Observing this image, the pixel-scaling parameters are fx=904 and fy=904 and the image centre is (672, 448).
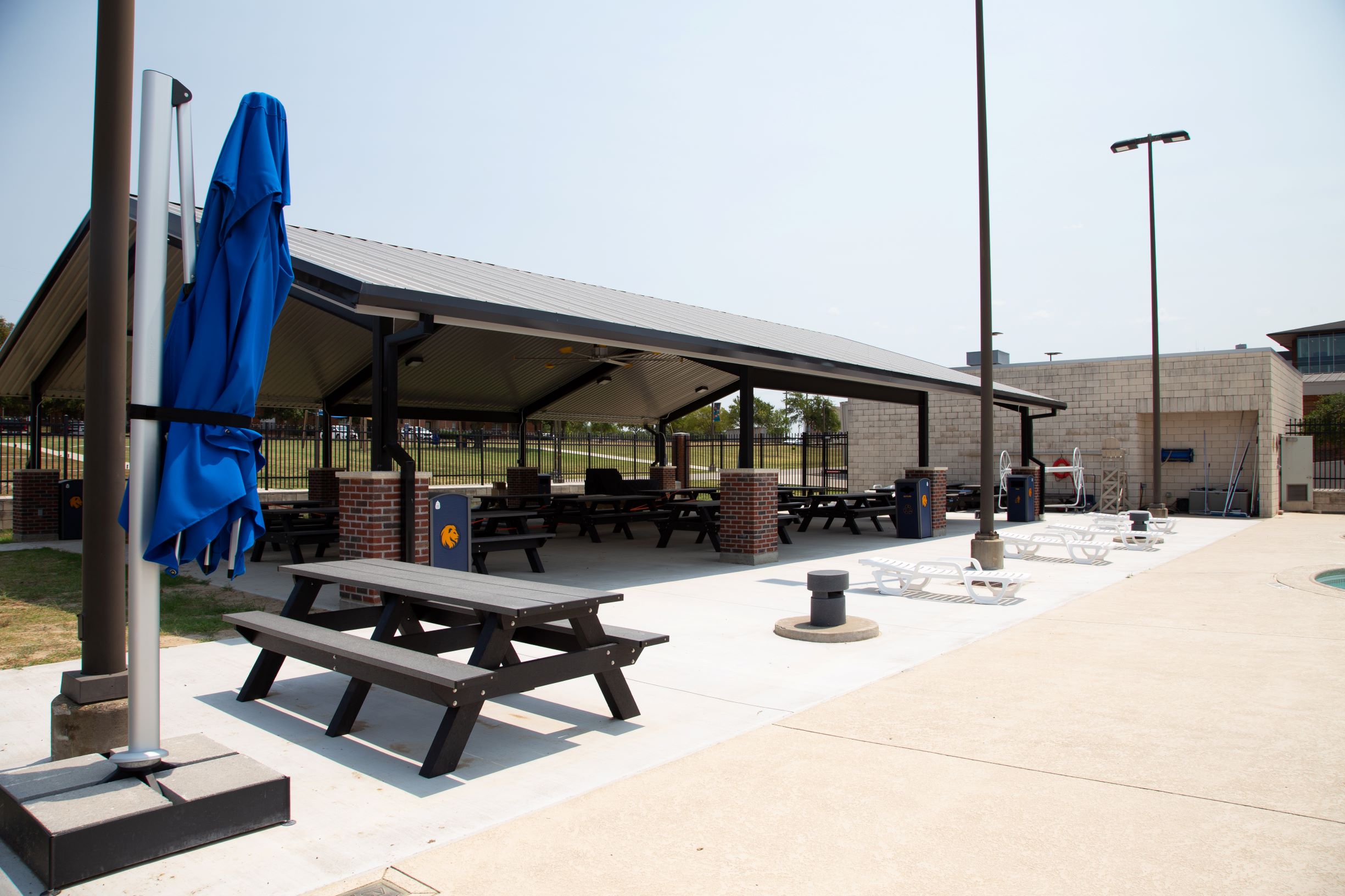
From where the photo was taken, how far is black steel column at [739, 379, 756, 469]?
38.1 ft

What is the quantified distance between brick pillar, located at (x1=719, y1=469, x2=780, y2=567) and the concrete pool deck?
2867 mm

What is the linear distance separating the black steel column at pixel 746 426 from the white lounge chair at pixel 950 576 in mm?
2506

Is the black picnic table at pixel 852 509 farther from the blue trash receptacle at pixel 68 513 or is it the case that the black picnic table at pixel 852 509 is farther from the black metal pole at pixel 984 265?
the blue trash receptacle at pixel 68 513

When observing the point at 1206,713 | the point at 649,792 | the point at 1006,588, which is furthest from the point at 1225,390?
the point at 649,792

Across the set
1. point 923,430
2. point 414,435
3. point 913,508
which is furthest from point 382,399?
point 414,435

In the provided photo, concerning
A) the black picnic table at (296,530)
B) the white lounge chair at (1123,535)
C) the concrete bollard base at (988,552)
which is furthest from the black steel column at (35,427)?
the white lounge chair at (1123,535)

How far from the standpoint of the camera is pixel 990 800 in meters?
3.76

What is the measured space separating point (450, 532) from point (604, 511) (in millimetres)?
7469

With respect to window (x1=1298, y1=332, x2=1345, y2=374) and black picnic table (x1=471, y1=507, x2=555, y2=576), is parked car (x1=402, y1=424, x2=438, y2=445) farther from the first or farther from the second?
window (x1=1298, y1=332, x2=1345, y2=374)

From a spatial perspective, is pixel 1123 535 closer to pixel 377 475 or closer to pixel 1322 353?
pixel 377 475

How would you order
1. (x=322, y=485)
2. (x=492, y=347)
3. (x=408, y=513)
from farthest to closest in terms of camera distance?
(x=322, y=485), (x=492, y=347), (x=408, y=513)

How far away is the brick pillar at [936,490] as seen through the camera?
15.9 m

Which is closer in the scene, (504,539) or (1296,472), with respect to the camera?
(504,539)

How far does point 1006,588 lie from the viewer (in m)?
9.00
